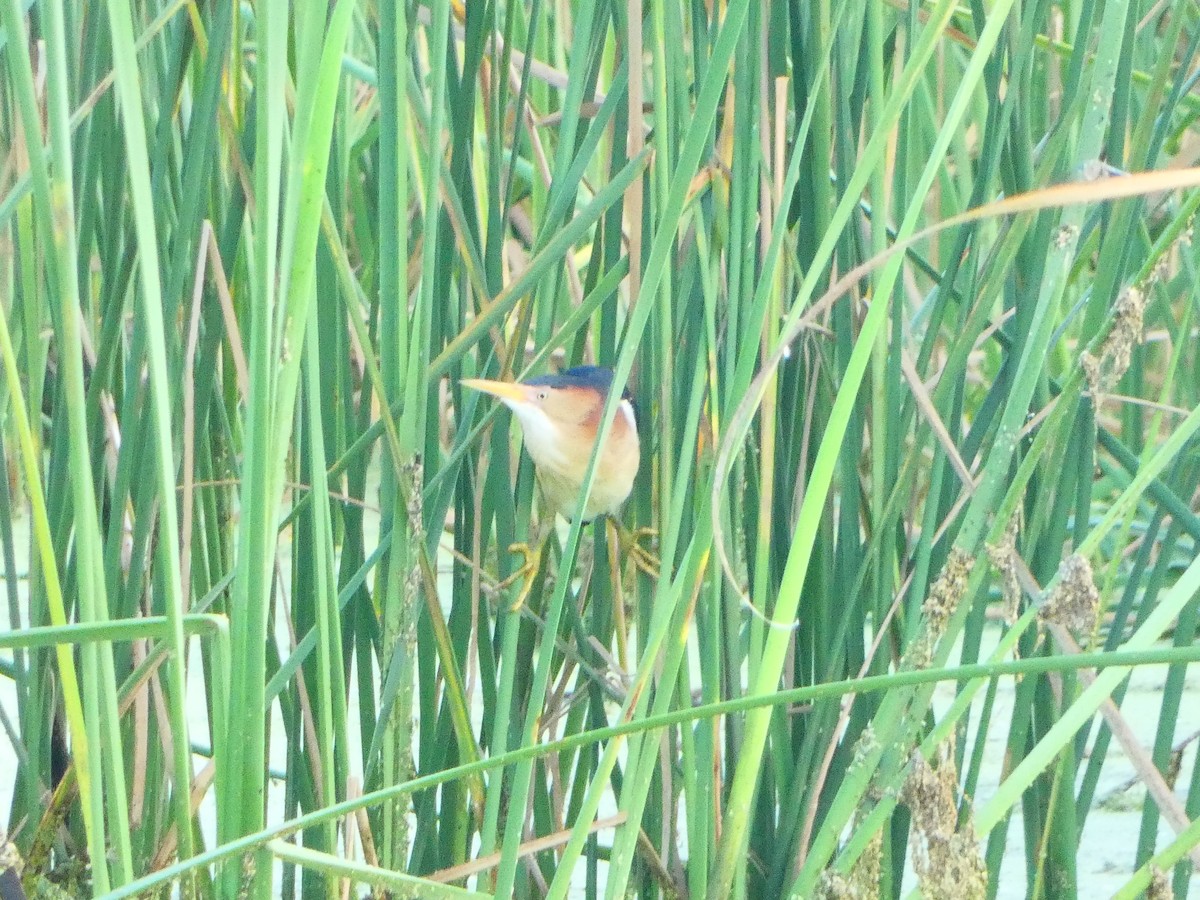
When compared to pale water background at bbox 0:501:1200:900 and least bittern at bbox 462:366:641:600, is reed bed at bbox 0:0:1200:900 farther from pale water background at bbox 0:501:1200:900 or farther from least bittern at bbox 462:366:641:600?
pale water background at bbox 0:501:1200:900

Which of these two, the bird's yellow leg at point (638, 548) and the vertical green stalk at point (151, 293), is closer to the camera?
the vertical green stalk at point (151, 293)

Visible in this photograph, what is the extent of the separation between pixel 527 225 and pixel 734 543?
0.46m

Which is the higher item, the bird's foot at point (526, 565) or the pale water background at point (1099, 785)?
the bird's foot at point (526, 565)

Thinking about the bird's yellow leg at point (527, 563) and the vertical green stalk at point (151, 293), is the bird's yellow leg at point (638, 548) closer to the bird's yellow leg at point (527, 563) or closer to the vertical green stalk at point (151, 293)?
the bird's yellow leg at point (527, 563)

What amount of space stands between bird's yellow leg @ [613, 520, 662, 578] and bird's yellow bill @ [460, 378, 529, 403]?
157 mm

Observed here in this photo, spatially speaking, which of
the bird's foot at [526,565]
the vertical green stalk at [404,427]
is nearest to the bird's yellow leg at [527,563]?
the bird's foot at [526,565]

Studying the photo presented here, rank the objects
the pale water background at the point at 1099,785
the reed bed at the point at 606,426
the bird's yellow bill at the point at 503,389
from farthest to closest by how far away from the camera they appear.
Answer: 1. the pale water background at the point at 1099,785
2. the bird's yellow bill at the point at 503,389
3. the reed bed at the point at 606,426

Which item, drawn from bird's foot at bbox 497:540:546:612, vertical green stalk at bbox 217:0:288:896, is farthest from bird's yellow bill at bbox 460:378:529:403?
vertical green stalk at bbox 217:0:288:896

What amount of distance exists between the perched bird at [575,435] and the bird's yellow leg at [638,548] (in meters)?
0.02

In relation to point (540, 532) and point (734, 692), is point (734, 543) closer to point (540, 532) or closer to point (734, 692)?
point (734, 692)

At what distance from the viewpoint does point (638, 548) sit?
3.47ft

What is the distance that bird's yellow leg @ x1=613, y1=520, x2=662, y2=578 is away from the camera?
1043 mm

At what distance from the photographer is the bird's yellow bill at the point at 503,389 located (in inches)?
35.6

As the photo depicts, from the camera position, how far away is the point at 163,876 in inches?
23.6
